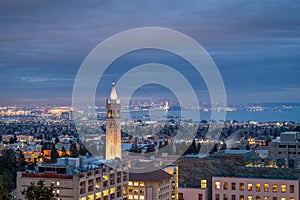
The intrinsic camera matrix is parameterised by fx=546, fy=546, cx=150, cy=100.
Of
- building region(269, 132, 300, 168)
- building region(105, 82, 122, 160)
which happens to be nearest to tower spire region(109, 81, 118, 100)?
building region(105, 82, 122, 160)

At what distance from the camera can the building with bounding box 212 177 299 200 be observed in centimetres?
5062

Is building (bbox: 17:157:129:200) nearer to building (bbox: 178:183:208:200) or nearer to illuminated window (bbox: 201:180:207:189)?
building (bbox: 178:183:208:200)

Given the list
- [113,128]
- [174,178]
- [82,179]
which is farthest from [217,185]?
[113,128]

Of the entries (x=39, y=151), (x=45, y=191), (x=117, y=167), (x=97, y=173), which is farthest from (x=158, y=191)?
(x=39, y=151)

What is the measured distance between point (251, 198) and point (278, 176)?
3.33m

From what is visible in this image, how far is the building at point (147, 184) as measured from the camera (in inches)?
1996

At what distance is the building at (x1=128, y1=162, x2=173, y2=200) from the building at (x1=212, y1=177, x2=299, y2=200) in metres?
5.01

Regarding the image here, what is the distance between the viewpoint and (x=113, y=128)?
78.6 m

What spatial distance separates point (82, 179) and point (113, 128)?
3724cm

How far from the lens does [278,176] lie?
171 feet

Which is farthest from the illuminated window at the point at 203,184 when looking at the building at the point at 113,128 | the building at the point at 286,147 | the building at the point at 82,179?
the building at the point at 286,147

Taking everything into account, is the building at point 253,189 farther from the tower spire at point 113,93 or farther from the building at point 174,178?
the tower spire at point 113,93

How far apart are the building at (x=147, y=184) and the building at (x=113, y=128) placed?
24.7m

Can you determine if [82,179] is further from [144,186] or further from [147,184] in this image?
[147,184]
